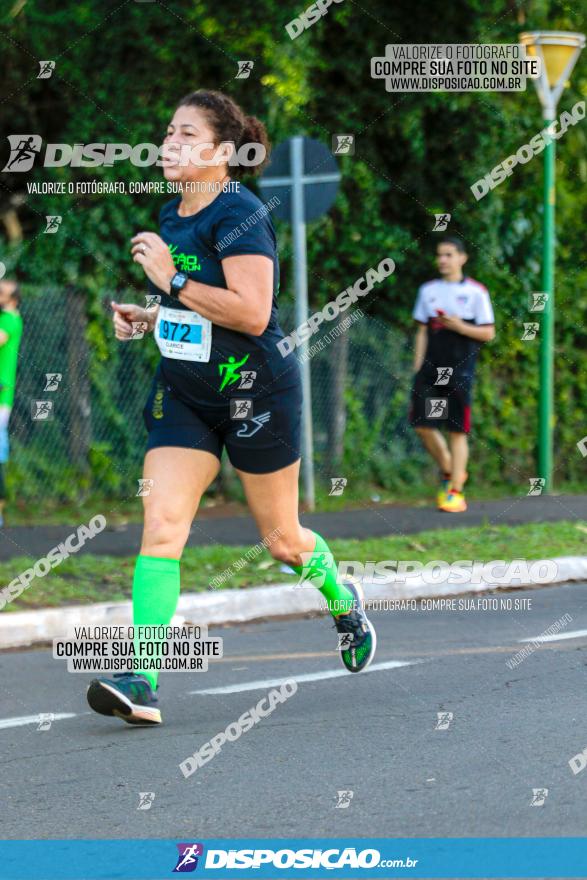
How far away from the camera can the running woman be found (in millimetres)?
5188

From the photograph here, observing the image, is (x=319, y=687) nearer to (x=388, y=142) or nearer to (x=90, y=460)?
(x=90, y=460)

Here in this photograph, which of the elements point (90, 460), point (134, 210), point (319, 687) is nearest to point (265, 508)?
point (319, 687)

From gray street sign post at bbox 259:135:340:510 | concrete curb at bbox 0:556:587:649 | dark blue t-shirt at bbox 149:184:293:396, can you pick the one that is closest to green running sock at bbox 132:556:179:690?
dark blue t-shirt at bbox 149:184:293:396

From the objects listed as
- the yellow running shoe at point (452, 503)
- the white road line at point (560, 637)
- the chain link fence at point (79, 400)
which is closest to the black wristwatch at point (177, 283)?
the white road line at point (560, 637)

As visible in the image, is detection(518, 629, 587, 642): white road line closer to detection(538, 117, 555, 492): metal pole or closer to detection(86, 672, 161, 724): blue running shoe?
detection(86, 672, 161, 724): blue running shoe

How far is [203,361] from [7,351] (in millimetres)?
5658

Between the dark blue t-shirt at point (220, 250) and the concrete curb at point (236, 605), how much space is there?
2.48 m

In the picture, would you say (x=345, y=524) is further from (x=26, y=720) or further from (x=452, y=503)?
(x=26, y=720)

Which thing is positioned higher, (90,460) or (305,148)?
(305,148)

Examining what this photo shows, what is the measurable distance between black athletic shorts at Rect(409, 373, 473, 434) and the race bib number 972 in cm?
671

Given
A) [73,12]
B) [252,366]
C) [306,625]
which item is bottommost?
[306,625]

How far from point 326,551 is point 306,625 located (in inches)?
82.5

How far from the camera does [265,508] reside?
5543 mm

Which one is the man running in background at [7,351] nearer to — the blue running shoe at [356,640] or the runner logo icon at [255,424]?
the blue running shoe at [356,640]
